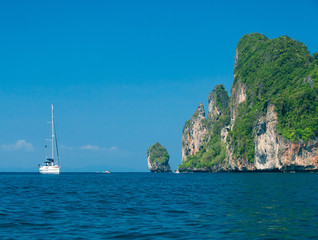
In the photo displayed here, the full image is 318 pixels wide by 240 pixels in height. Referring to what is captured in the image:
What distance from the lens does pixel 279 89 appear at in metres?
127

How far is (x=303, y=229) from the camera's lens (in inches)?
598

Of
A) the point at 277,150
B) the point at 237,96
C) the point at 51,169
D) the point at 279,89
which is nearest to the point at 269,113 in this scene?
the point at 277,150

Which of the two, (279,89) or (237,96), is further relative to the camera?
(237,96)

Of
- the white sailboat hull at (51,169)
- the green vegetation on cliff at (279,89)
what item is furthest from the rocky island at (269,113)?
the white sailboat hull at (51,169)

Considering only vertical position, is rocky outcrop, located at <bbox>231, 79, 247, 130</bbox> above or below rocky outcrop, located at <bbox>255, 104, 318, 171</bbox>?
above

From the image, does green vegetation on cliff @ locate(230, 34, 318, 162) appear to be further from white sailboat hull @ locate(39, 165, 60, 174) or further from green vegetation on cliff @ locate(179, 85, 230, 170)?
white sailboat hull @ locate(39, 165, 60, 174)

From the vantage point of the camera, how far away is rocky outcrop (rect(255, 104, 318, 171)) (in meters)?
95.6

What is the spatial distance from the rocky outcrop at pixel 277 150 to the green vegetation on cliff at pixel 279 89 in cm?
212

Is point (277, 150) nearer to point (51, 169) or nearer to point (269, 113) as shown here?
point (269, 113)

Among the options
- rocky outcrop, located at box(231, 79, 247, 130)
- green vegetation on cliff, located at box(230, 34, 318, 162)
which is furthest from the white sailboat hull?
rocky outcrop, located at box(231, 79, 247, 130)

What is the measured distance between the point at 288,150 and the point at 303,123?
8.93 meters

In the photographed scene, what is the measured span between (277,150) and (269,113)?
13159mm

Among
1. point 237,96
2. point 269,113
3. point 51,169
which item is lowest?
point 51,169

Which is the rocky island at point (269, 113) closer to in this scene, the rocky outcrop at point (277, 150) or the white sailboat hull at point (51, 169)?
the rocky outcrop at point (277, 150)
